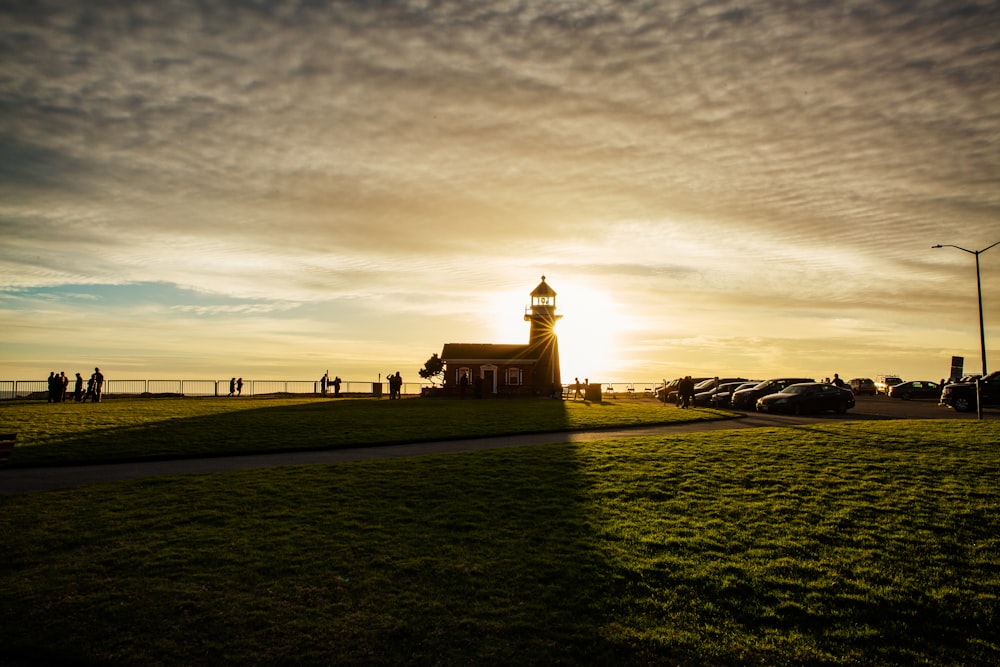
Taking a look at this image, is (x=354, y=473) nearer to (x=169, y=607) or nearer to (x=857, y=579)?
(x=169, y=607)

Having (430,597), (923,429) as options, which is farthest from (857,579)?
(923,429)

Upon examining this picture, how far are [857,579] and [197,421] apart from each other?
79.2 feet

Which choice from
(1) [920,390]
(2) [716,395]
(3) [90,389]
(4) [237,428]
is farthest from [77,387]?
(1) [920,390]

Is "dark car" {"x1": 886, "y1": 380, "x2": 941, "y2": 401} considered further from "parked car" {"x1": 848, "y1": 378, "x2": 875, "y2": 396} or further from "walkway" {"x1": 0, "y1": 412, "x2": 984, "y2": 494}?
"walkway" {"x1": 0, "y1": 412, "x2": 984, "y2": 494}

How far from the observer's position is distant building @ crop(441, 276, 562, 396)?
6066 cm

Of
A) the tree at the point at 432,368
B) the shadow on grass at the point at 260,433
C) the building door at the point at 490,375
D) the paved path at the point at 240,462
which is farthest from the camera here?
the tree at the point at 432,368

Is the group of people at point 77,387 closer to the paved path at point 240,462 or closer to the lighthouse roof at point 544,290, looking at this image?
the paved path at point 240,462

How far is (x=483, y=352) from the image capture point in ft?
204

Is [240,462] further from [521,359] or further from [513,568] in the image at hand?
[521,359]

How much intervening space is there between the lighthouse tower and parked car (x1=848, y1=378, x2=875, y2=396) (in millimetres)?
31578

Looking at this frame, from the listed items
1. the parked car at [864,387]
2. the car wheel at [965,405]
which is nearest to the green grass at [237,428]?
the car wheel at [965,405]

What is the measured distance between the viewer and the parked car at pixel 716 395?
44.7 m

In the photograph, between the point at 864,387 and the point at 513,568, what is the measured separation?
229 ft

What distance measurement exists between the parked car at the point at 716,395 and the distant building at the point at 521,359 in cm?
1469
